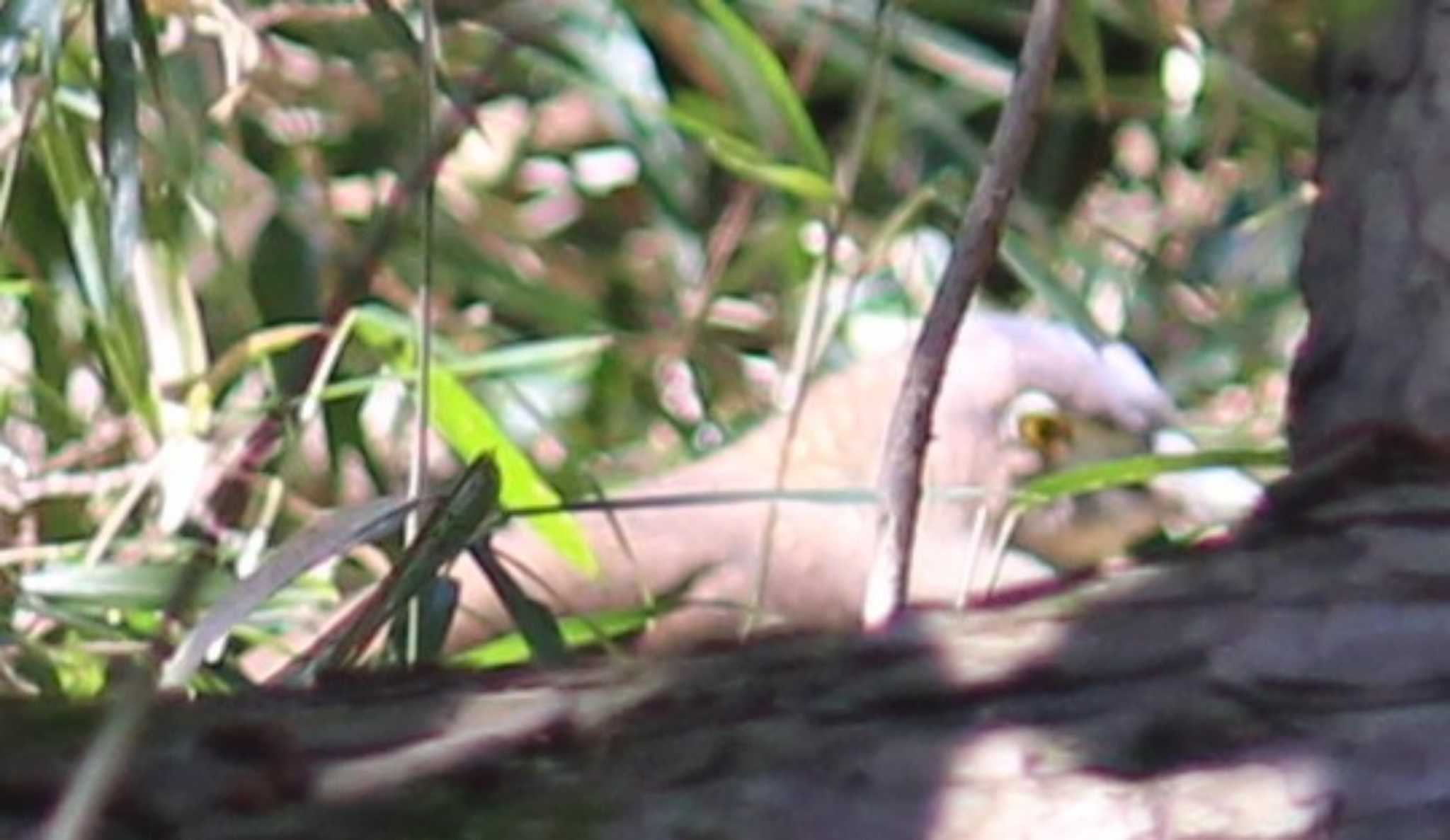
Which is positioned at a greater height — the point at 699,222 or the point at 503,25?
the point at 503,25

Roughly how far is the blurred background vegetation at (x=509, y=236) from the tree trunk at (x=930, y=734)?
0.63 ft

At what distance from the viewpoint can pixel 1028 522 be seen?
2133 mm

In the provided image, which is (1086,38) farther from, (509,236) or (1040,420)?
(1040,420)

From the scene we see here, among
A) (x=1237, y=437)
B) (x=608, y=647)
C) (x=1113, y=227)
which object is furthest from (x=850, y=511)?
(x=608, y=647)

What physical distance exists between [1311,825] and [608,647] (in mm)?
407

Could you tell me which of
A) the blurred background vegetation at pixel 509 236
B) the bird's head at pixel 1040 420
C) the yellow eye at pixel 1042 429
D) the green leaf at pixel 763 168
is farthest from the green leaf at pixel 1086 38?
the yellow eye at pixel 1042 429

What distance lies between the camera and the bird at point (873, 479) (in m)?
1.79

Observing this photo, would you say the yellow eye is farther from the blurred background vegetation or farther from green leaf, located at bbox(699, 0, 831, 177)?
green leaf, located at bbox(699, 0, 831, 177)

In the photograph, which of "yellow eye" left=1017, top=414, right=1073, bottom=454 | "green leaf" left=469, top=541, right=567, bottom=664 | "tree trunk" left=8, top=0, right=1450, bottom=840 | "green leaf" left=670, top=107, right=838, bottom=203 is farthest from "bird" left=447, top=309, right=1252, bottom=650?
"tree trunk" left=8, top=0, right=1450, bottom=840

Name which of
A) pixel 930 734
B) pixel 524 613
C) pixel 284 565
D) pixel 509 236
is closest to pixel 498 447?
pixel 524 613

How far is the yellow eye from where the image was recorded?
2.21 m

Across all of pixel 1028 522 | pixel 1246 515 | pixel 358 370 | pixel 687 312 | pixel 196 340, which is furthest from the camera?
pixel 1028 522

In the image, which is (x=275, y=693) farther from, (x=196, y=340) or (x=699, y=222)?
(x=699, y=222)

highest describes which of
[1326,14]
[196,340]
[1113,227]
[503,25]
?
[1326,14]
